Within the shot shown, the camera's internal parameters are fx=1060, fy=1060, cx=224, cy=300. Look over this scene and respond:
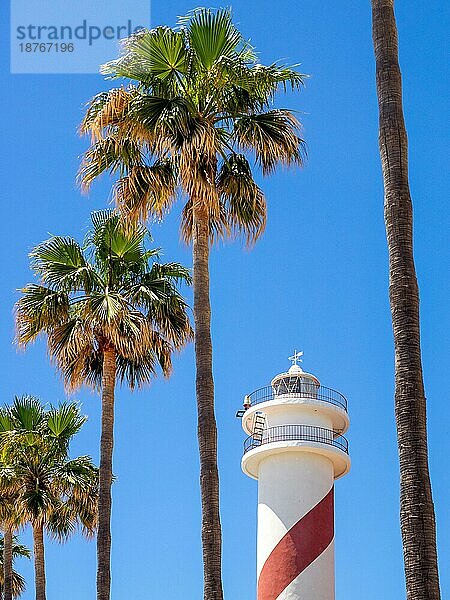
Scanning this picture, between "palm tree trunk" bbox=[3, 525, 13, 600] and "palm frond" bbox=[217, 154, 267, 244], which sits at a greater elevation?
"palm frond" bbox=[217, 154, 267, 244]

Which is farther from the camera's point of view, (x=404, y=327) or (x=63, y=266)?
(x=63, y=266)

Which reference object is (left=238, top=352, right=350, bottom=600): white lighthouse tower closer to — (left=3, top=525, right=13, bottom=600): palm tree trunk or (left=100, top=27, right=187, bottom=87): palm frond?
(left=3, top=525, right=13, bottom=600): palm tree trunk

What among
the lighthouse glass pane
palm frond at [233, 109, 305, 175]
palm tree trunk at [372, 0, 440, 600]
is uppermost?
palm frond at [233, 109, 305, 175]

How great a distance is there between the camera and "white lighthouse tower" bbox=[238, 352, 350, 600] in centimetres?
2917

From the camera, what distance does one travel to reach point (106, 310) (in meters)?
25.2

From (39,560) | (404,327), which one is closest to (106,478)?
(39,560)

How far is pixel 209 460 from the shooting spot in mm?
18031

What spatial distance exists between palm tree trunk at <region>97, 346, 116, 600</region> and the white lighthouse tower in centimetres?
683

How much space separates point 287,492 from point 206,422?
12302mm

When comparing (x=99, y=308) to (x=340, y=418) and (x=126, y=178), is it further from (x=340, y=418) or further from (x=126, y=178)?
(x=340, y=418)

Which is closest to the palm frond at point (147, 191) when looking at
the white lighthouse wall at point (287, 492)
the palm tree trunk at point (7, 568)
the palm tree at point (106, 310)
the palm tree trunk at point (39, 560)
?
the palm tree at point (106, 310)

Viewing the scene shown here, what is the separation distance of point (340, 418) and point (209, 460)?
14582 mm

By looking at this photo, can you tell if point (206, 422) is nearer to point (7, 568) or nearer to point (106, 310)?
point (106, 310)

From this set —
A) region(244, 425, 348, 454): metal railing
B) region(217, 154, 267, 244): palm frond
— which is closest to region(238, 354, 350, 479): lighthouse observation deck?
region(244, 425, 348, 454): metal railing
